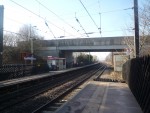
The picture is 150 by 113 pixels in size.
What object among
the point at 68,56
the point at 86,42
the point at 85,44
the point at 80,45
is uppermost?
the point at 86,42

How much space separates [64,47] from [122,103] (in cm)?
6506

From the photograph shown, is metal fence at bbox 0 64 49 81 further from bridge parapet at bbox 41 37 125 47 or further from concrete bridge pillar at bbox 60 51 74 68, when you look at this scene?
concrete bridge pillar at bbox 60 51 74 68

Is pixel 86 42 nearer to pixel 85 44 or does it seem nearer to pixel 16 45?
pixel 85 44

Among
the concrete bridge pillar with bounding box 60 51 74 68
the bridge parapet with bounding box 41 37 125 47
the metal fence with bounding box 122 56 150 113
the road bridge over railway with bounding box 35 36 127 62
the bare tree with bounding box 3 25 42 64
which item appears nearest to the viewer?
the metal fence with bounding box 122 56 150 113

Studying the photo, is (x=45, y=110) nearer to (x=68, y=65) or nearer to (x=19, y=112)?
(x=19, y=112)

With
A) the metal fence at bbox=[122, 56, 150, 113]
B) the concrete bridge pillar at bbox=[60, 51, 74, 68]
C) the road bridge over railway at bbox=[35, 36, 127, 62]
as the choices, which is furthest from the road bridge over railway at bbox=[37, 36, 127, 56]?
the metal fence at bbox=[122, 56, 150, 113]

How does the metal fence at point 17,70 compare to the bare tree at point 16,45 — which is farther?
the bare tree at point 16,45

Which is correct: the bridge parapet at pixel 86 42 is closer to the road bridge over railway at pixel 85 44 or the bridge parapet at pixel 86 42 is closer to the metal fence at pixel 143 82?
the road bridge over railway at pixel 85 44

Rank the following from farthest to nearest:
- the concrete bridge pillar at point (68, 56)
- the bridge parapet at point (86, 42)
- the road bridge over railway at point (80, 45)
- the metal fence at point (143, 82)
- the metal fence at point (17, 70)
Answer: the concrete bridge pillar at point (68, 56)
the bridge parapet at point (86, 42)
the road bridge over railway at point (80, 45)
the metal fence at point (17, 70)
the metal fence at point (143, 82)

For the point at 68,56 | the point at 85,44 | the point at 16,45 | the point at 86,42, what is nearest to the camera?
the point at 16,45

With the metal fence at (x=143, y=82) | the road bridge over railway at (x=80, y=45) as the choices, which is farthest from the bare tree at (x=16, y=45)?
the metal fence at (x=143, y=82)

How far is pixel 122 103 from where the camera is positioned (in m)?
12.7

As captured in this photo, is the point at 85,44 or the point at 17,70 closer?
the point at 17,70

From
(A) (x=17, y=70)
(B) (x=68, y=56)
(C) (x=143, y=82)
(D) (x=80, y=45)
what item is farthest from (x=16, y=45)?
(C) (x=143, y=82)
